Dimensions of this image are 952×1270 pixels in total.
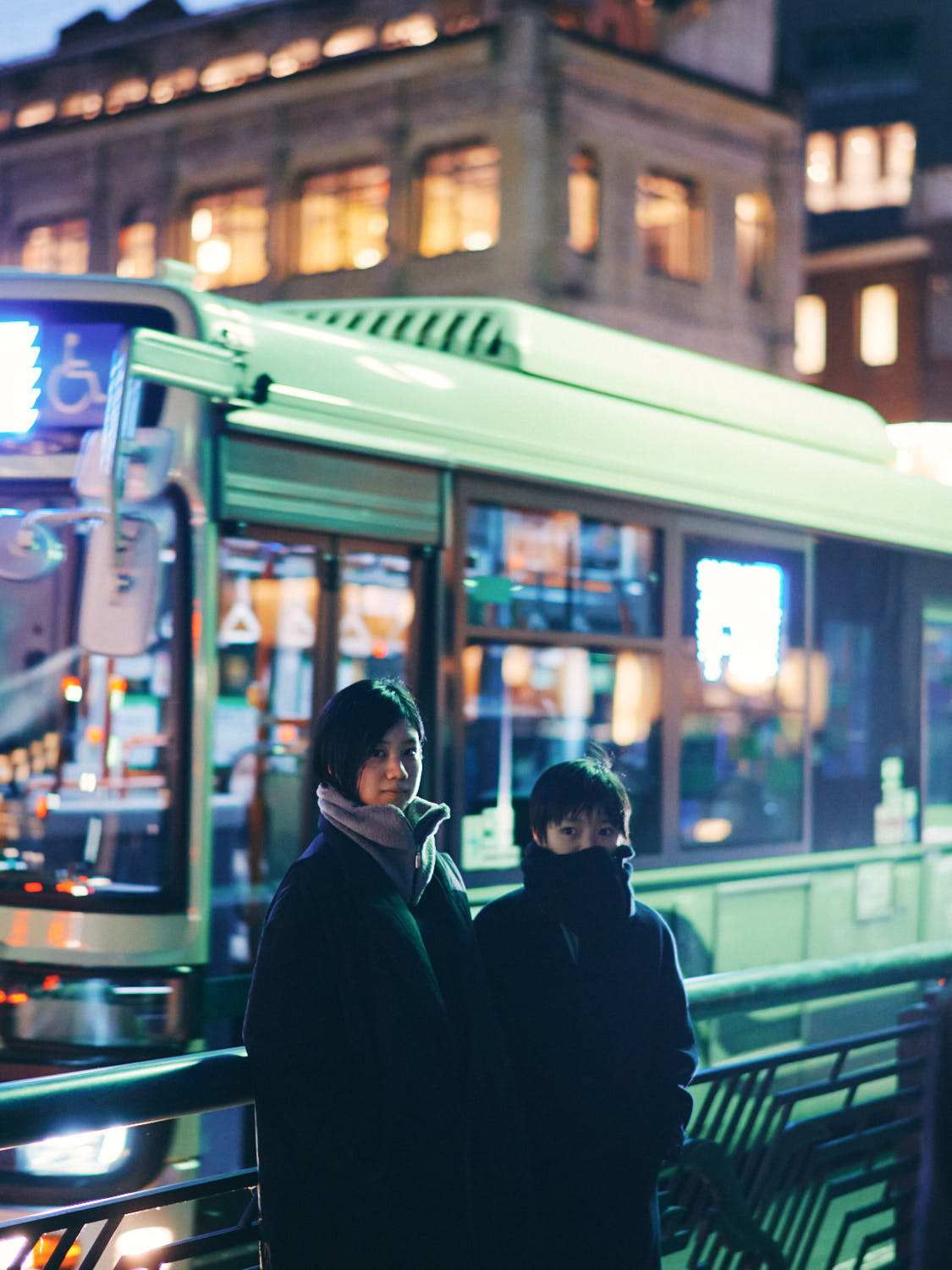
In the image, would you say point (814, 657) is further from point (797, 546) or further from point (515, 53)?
point (515, 53)

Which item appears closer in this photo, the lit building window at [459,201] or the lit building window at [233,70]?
the lit building window at [459,201]

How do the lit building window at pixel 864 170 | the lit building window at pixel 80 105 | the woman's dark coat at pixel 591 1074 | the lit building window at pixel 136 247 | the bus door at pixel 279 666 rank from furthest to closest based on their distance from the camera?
the lit building window at pixel 864 170, the lit building window at pixel 80 105, the lit building window at pixel 136 247, the bus door at pixel 279 666, the woman's dark coat at pixel 591 1074

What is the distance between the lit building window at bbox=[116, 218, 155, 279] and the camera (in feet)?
102

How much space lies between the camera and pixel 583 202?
2644cm

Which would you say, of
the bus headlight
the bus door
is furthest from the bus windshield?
the bus headlight

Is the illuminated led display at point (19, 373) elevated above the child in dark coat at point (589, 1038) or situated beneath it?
elevated above

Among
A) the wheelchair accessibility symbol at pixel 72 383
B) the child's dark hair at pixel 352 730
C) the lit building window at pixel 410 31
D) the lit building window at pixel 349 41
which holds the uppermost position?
the lit building window at pixel 349 41

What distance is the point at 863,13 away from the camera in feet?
149

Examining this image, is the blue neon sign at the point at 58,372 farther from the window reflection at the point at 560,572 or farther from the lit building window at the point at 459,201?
the lit building window at the point at 459,201

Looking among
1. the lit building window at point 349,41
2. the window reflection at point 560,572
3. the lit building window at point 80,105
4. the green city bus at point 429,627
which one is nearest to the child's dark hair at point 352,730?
the green city bus at point 429,627

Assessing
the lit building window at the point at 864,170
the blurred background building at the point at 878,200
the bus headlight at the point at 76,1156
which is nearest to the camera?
the bus headlight at the point at 76,1156

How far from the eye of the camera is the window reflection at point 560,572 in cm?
550

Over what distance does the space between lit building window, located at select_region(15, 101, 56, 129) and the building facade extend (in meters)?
1.34

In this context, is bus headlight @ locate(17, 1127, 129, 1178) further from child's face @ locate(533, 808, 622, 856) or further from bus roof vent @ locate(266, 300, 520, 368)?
bus roof vent @ locate(266, 300, 520, 368)
